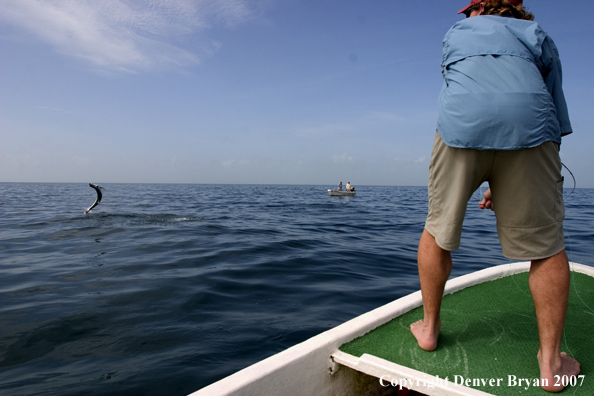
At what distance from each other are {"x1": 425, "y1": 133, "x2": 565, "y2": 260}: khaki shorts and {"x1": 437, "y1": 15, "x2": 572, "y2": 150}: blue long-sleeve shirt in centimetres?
6

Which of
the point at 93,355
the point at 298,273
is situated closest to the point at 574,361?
the point at 93,355

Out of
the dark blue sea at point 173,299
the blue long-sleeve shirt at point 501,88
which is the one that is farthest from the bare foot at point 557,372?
the dark blue sea at point 173,299

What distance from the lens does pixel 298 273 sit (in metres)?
5.14

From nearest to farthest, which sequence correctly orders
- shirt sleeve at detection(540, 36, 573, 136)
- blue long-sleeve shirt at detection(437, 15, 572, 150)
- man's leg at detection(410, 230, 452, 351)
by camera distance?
blue long-sleeve shirt at detection(437, 15, 572, 150)
shirt sleeve at detection(540, 36, 573, 136)
man's leg at detection(410, 230, 452, 351)

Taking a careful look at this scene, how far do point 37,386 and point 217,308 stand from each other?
1592mm

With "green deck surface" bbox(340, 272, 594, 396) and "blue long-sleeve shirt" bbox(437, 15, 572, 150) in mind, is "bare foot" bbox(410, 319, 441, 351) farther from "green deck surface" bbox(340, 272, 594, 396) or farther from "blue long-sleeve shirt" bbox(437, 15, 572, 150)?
"blue long-sleeve shirt" bbox(437, 15, 572, 150)

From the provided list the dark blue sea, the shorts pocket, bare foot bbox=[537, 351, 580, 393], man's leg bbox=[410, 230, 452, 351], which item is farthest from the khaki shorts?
the dark blue sea

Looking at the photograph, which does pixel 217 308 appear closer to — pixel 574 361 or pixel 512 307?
pixel 512 307

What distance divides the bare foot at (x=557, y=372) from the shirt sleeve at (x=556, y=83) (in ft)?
3.12

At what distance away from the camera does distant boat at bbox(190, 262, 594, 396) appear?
4.77 ft

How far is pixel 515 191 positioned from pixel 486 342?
86 cm

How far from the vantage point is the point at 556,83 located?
152cm

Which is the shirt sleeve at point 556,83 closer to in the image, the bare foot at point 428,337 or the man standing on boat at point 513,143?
the man standing on boat at point 513,143

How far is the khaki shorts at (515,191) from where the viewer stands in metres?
1.42
